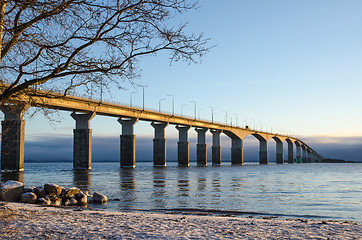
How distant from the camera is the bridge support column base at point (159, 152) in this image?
344ft

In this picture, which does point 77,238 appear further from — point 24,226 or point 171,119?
point 171,119

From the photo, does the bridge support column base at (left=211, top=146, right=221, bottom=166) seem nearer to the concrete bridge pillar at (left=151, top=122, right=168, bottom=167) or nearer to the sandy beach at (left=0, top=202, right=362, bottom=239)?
the concrete bridge pillar at (left=151, top=122, right=168, bottom=167)

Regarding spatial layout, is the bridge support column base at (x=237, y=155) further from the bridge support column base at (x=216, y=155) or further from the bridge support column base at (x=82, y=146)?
the bridge support column base at (x=82, y=146)

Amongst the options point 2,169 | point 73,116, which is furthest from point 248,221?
point 73,116

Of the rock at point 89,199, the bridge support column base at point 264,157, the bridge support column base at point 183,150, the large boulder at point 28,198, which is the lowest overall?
the bridge support column base at point 264,157

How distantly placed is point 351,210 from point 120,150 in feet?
258

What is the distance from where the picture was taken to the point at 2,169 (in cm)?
6228

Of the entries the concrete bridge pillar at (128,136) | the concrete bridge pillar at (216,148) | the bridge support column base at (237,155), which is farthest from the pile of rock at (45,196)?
the bridge support column base at (237,155)

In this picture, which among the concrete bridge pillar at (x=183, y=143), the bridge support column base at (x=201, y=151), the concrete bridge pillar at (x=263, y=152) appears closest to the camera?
the concrete bridge pillar at (x=183, y=143)

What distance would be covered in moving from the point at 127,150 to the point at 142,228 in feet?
273

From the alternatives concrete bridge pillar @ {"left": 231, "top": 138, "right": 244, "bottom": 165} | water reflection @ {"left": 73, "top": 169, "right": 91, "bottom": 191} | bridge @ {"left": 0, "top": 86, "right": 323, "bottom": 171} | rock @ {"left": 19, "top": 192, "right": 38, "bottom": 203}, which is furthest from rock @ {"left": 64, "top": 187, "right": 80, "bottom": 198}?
concrete bridge pillar @ {"left": 231, "top": 138, "right": 244, "bottom": 165}

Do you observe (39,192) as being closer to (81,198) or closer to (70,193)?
(70,193)

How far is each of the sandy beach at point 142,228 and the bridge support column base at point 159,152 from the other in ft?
302

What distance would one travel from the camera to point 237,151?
505ft
